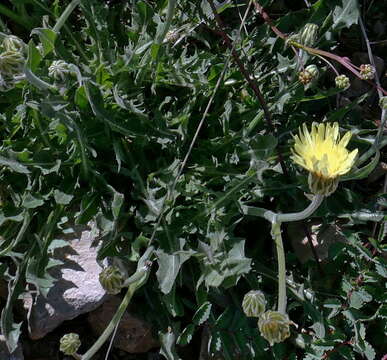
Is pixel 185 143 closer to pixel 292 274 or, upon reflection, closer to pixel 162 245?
pixel 162 245

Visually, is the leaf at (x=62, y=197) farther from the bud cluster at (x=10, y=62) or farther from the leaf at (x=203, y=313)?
the leaf at (x=203, y=313)

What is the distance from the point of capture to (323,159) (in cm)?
212

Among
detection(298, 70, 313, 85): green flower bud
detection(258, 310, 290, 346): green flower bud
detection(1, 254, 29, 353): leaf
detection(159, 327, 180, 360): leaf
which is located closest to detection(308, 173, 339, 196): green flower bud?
detection(258, 310, 290, 346): green flower bud

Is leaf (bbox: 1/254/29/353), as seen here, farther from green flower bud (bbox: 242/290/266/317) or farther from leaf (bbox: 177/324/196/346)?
green flower bud (bbox: 242/290/266/317)

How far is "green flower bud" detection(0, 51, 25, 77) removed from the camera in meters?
2.23

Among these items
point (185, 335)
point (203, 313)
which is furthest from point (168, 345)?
point (203, 313)

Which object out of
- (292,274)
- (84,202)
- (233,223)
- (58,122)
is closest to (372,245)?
(292,274)

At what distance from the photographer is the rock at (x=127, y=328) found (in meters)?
2.85

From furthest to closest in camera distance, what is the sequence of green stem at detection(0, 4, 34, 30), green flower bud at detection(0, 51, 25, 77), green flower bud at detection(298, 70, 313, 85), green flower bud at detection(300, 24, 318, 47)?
1. green stem at detection(0, 4, 34, 30)
2. green flower bud at detection(300, 24, 318, 47)
3. green flower bud at detection(298, 70, 313, 85)
4. green flower bud at detection(0, 51, 25, 77)

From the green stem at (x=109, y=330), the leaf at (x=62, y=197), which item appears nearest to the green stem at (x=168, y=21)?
the leaf at (x=62, y=197)

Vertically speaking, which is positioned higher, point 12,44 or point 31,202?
point 12,44

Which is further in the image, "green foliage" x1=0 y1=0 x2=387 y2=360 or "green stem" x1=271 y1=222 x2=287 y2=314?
"green foliage" x1=0 y1=0 x2=387 y2=360

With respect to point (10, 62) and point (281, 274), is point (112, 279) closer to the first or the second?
point (281, 274)

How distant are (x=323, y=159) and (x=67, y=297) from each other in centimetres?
126
